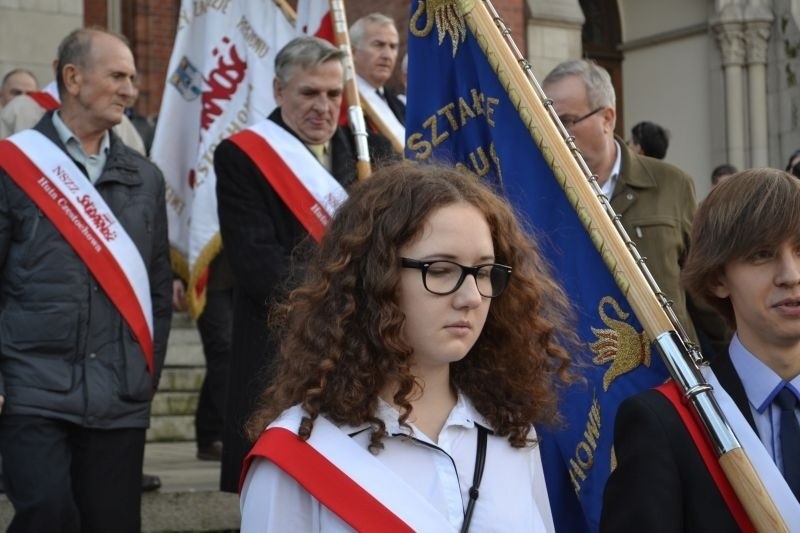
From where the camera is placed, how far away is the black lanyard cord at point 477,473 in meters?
2.82

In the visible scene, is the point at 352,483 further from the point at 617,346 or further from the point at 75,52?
the point at 75,52

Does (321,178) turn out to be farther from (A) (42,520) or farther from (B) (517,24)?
(B) (517,24)

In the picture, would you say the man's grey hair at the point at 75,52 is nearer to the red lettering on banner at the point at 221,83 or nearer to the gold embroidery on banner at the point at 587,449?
the red lettering on banner at the point at 221,83

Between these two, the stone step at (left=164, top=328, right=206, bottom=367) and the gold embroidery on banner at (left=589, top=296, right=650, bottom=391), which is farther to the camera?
the stone step at (left=164, top=328, right=206, bottom=367)

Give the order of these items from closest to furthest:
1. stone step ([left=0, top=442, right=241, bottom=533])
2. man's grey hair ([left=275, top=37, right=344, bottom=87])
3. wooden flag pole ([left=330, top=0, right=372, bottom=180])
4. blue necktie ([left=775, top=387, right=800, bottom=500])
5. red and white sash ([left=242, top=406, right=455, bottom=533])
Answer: red and white sash ([left=242, top=406, right=455, bottom=533]) → blue necktie ([left=775, top=387, right=800, bottom=500]) → man's grey hair ([left=275, top=37, right=344, bottom=87]) → wooden flag pole ([left=330, top=0, right=372, bottom=180]) → stone step ([left=0, top=442, right=241, bottom=533])

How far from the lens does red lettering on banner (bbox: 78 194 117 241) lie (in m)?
5.43

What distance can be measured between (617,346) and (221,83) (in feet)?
14.5

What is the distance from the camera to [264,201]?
5840 millimetres

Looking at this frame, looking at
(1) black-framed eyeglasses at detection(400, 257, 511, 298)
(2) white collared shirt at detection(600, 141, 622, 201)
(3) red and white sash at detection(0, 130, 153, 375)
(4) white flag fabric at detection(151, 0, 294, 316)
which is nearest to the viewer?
(1) black-framed eyeglasses at detection(400, 257, 511, 298)

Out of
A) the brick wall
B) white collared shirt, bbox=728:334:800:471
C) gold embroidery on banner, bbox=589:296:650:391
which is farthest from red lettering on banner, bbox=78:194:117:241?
the brick wall

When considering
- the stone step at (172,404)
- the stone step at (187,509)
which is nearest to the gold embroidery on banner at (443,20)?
the stone step at (187,509)

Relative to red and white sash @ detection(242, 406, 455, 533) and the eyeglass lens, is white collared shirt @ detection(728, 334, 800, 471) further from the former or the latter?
red and white sash @ detection(242, 406, 455, 533)

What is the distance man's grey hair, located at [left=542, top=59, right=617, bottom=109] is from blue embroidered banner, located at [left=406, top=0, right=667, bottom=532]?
0.90 meters

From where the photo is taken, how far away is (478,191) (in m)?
3.11
